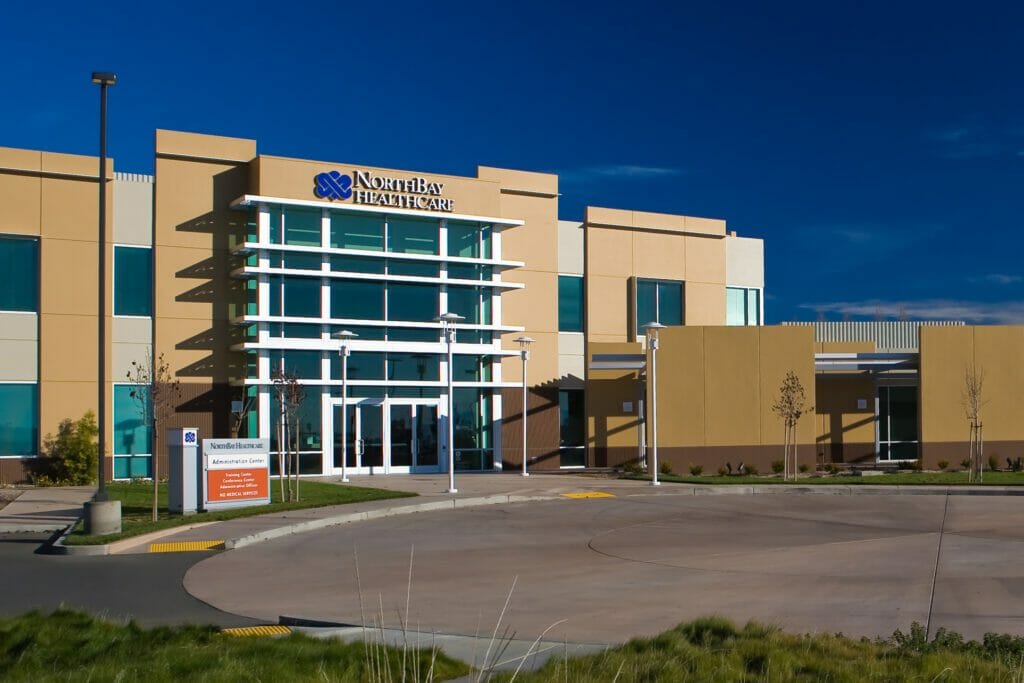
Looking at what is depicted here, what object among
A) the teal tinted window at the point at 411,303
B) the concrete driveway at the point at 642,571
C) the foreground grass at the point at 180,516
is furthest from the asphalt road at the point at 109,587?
the teal tinted window at the point at 411,303

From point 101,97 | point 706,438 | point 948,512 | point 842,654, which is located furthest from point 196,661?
point 706,438

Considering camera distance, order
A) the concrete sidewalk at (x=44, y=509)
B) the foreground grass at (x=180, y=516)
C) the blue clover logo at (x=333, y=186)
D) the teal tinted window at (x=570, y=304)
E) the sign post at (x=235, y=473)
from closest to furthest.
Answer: the foreground grass at (x=180, y=516)
the concrete sidewalk at (x=44, y=509)
the sign post at (x=235, y=473)
the blue clover logo at (x=333, y=186)
the teal tinted window at (x=570, y=304)

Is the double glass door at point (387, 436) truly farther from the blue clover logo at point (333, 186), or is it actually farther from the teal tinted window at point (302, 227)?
the blue clover logo at point (333, 186)

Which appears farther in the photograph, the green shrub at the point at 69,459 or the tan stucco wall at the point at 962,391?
the tan stucco wall at the point at 962,391

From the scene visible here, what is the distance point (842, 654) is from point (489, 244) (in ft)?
104

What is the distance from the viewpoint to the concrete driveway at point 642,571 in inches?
466

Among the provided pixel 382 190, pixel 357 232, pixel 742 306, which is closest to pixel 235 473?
pixel 357 232

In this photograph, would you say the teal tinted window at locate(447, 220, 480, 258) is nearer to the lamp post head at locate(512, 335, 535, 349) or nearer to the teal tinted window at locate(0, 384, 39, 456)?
the lamp post head at locate(512, 335, 535, 349)

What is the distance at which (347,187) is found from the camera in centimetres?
3638

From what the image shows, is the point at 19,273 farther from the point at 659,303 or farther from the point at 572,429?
the point at 659,303

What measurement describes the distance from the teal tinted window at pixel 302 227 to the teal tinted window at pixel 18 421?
9530mm

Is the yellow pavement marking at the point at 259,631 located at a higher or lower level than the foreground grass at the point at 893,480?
higher

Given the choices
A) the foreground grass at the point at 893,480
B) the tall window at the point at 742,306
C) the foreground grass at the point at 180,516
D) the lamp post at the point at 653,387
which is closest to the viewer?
the foreground grass at the point at 180,516

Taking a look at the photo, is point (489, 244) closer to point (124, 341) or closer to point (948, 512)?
point (124, 341)
